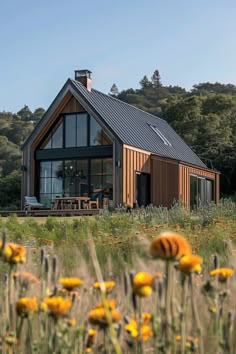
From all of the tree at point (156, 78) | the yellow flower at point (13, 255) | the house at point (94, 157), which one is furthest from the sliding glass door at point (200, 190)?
the tree at point (156, 78)

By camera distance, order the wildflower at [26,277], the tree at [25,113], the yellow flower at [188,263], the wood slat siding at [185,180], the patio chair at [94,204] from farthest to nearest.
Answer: the tree at [25,113]
the wood slat siding at [185,180]
the patio chair at [94,204]
the wildflower at [26,277]
the yellow flower at [188,263]

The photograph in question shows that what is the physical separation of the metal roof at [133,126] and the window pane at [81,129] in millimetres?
884

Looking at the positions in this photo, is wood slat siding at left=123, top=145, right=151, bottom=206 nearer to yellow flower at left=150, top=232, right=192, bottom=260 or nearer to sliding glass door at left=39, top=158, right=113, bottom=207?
sliding glass door at left=39, top=158, right=113, bottom=207

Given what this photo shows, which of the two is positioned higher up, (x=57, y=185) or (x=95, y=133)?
(x=95, y=133)

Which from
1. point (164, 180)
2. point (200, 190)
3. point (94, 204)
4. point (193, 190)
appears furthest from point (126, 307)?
point (200, 190)

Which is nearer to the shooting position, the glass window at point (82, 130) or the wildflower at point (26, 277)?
the wildflower at point (26, 277)

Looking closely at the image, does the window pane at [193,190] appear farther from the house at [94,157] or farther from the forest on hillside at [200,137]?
the forest on hillside at [200,137]

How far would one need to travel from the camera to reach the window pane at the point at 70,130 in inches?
925

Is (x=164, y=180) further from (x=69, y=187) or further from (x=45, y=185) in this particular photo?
(x=45, y=185)

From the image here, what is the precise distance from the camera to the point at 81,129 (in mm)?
23312

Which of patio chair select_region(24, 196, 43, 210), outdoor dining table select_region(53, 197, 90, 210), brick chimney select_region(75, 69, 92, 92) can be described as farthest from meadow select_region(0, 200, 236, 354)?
brick chimney select_region(75, 69, 92, 92)

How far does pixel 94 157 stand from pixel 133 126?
2.78 m

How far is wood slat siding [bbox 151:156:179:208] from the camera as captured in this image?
2377cm

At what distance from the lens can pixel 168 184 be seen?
80.1ft
